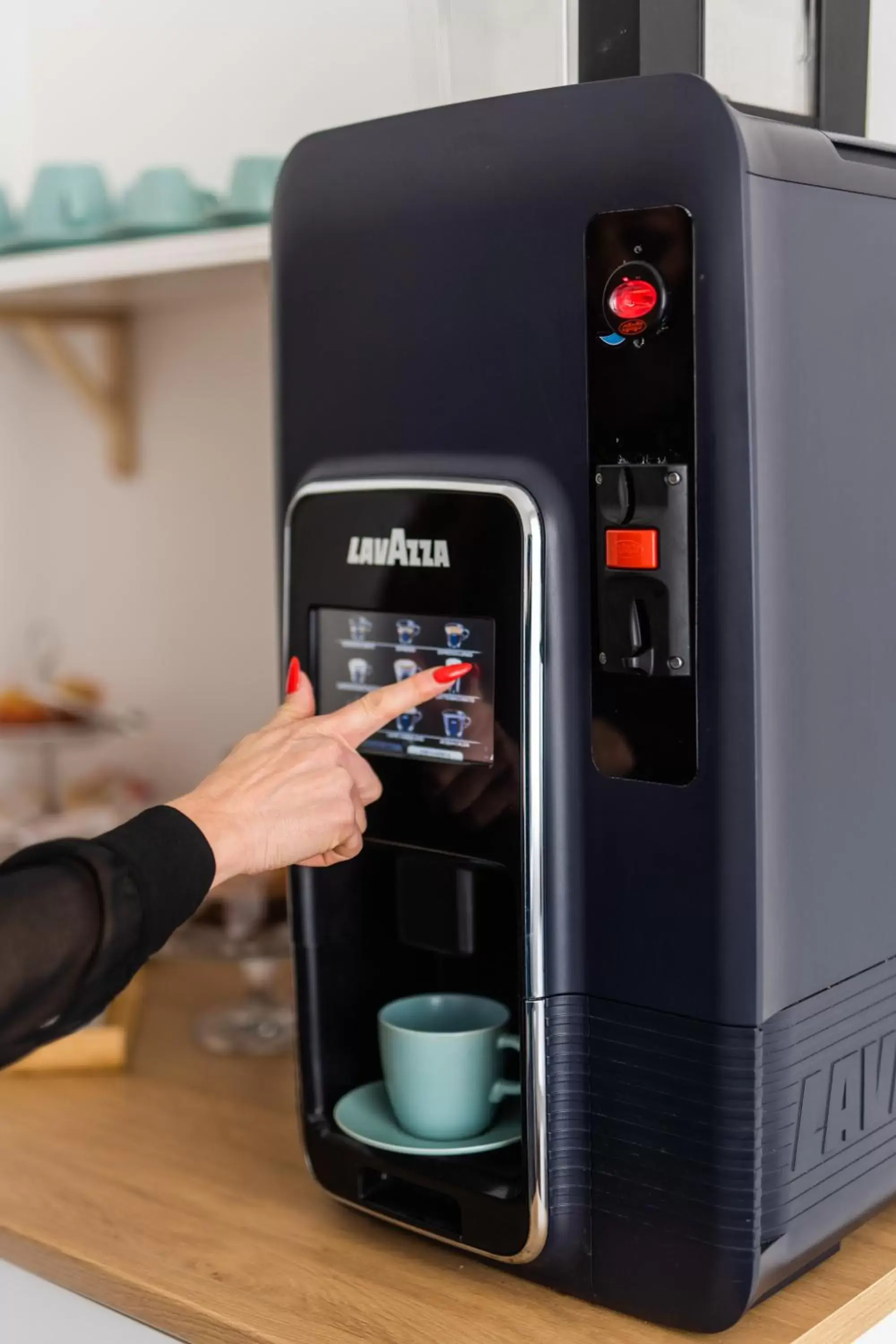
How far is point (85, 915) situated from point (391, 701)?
20cm

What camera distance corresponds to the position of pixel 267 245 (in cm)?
120

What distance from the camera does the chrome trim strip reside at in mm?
801

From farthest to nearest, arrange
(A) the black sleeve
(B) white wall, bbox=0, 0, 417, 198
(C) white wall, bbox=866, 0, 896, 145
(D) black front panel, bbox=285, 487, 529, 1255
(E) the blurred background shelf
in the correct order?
(B) white wall, bbox=0, 0, 417, 198 < (E) the blurred background shelf < (C) white wall, bbox=866, 0, 896, 145 < (D) black front panel, bbox=285, 487, 529, 1255 < (A) the black sleeve

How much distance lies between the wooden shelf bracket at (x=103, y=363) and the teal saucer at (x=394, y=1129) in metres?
0.96

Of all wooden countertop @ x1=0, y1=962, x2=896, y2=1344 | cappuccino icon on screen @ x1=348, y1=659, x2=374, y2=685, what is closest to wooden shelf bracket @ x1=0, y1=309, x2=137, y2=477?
wooden countertop @ x1=0, y1=962, x2=896, y2=1344

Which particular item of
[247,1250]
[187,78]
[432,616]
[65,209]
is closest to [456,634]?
[432,616]

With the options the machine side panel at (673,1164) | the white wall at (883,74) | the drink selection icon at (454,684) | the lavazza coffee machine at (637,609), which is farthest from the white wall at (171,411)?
the machine side panel at (673,1164)

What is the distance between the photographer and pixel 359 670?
894 mm

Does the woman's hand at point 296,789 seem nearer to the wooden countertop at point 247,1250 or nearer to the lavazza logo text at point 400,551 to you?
the lavazza logo text at point 400,551

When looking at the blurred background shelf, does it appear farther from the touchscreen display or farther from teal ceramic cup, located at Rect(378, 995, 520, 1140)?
teal ceramic cup, located at Rect(378, 995, 520, 1140)

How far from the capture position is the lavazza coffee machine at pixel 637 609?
75 centimetres

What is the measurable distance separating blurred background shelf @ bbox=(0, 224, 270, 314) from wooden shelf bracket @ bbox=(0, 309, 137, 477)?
6 cm

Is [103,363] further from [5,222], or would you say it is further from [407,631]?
[407,631]

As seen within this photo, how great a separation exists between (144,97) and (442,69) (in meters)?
0.61
